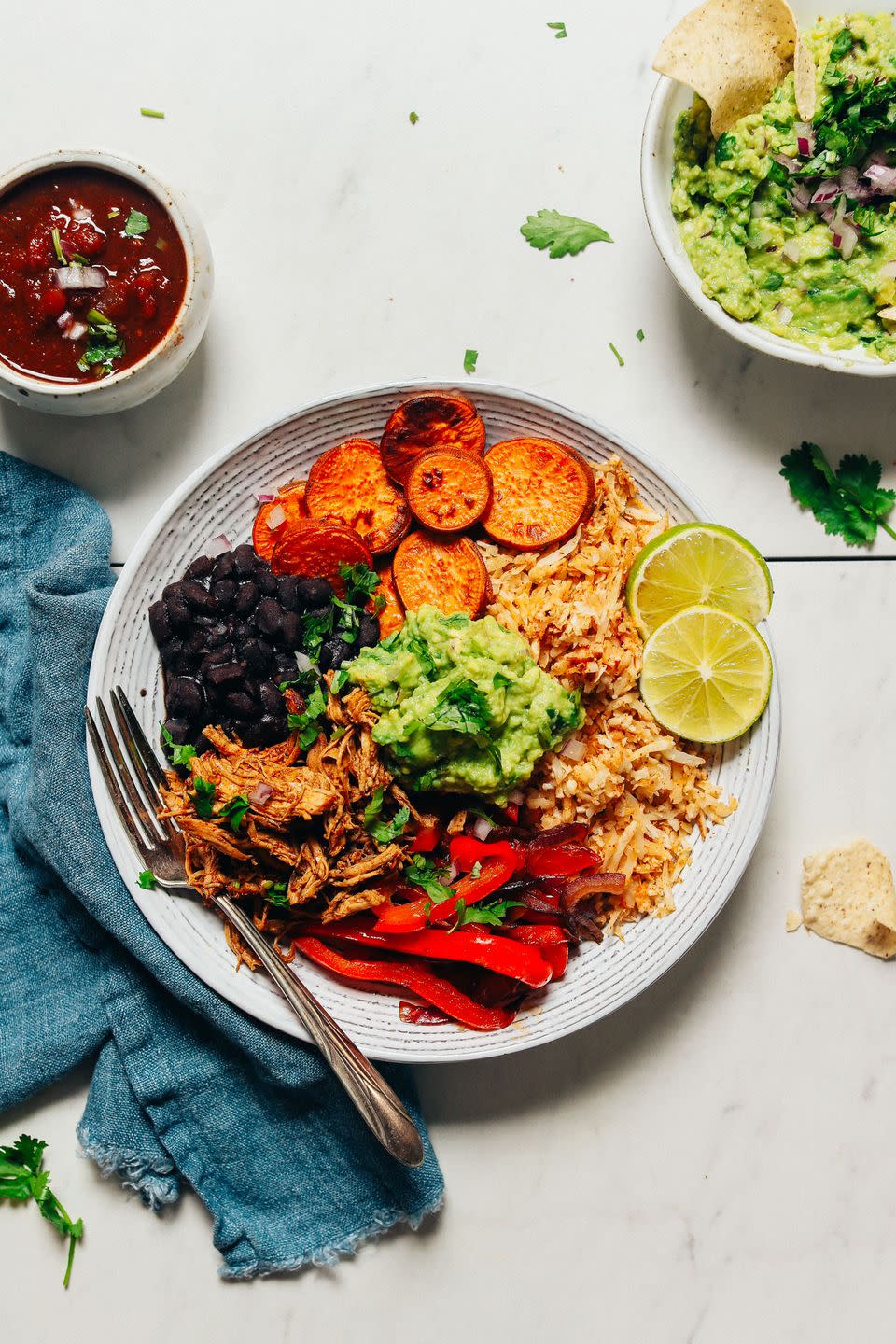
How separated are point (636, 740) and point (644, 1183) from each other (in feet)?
4.69

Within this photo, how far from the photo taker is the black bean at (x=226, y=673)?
2523mm

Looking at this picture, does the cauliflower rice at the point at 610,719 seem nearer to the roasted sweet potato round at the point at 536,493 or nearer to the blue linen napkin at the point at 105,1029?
the roasted sweet potato round at the point at 536,493

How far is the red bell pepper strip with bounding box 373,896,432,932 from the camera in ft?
8.39

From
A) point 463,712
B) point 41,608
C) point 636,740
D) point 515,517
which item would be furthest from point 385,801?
point 41,608

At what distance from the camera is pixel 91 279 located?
2.62 meters

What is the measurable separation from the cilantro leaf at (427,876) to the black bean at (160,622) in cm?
86

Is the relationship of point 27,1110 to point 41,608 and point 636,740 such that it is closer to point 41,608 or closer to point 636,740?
point 41,608

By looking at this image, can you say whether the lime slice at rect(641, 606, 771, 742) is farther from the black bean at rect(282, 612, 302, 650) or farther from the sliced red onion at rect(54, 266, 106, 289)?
the sliced red onion at rect(54, 266, 106, 289)

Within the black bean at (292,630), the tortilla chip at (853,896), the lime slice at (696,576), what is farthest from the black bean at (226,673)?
the tortilla chip at (853,896)

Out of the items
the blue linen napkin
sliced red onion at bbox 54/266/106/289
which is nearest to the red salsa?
sliced red onion at bbox 54/266/106/289

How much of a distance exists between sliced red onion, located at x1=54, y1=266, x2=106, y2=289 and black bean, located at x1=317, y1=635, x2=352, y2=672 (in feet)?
3.62

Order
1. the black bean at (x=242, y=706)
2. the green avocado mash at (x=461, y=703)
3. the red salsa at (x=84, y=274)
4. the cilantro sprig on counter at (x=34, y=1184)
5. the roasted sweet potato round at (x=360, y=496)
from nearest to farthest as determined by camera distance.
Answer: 1. the green avocado mash at (x=461, y=703)
2. the black bean at (x=242, y=706)
3. the red salsa at (x=84, y=274)
4. the roasted sweet potato round at (x=360, y=496)
5. the cilantro sprig on counter at (x=34, y=1184)

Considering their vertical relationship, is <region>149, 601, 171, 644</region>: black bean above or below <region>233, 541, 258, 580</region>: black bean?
below

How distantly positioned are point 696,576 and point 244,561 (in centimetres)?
117
